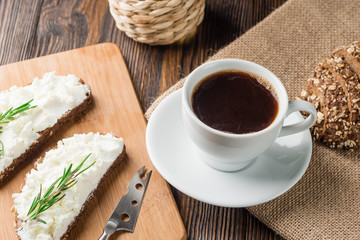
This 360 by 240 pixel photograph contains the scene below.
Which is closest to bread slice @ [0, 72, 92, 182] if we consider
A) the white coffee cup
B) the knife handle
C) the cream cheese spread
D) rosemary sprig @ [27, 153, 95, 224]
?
the cream cheese spread

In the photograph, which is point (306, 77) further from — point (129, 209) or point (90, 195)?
point (90, 195)

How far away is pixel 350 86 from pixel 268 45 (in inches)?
21.7

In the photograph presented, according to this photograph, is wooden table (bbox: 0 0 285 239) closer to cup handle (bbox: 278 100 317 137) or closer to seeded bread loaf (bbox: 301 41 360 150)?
A: seeded bread loaf (bbox: 301 41 360 150)

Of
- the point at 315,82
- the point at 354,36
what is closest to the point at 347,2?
the point at 354,36

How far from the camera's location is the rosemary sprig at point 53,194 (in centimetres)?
164

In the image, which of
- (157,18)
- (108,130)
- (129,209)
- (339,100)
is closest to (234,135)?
(129,209)

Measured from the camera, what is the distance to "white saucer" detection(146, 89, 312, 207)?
63.9 inches

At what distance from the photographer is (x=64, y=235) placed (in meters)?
1.70

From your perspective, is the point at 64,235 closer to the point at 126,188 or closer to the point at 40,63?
the point at 126,188

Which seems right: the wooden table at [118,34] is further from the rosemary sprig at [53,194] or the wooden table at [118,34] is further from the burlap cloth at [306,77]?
the rosemary sprig at [53,194]

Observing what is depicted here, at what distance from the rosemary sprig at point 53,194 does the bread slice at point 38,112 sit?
0.99ft

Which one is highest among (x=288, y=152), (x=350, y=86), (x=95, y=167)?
(x=350, y=86)

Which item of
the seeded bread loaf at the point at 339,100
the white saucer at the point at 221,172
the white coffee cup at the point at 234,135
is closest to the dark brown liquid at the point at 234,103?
the white coffee cup at the point at 234,135

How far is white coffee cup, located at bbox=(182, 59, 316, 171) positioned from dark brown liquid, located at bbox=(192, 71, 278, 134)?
0.09 feet
